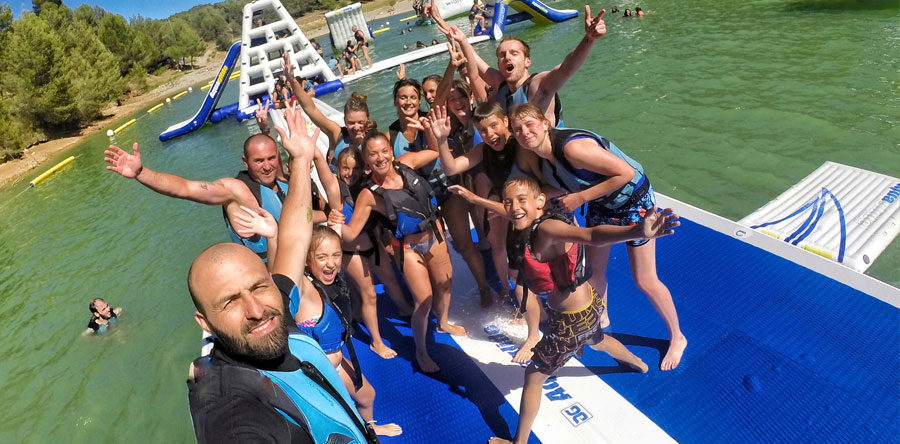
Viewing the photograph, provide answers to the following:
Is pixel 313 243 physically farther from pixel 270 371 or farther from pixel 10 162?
pixel 10 162

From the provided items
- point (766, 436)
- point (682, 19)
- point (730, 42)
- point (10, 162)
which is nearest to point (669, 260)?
point (766, 436)

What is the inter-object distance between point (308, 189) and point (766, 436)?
8.70ft

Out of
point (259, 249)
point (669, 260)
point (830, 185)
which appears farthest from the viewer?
point (830, 185)

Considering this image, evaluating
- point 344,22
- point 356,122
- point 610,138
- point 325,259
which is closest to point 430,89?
point 356,122

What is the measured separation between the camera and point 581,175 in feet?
8.54

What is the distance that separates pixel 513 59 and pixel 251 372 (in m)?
2.78

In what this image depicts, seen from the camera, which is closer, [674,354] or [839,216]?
[674,354]

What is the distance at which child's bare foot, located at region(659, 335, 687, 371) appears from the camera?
9.75 feet

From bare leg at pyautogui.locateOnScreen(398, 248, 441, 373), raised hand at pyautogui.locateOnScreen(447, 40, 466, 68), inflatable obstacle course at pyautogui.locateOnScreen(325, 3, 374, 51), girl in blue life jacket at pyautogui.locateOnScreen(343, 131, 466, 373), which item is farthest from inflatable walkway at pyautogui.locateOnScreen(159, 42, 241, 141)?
bare leg at pyautogui.locateOnScreen(398, 248, 441, 373)

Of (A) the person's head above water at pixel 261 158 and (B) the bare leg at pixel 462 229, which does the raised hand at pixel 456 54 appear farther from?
(A) the person's head above water at pixel 261 158

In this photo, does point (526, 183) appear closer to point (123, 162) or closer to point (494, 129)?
point (494, 129)

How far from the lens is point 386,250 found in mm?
3564

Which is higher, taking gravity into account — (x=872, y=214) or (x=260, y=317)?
(x=260, y=317)

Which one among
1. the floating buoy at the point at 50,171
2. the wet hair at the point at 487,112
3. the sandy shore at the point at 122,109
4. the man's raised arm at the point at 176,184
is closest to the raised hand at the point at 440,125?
the wet hair at the point at 487,112
